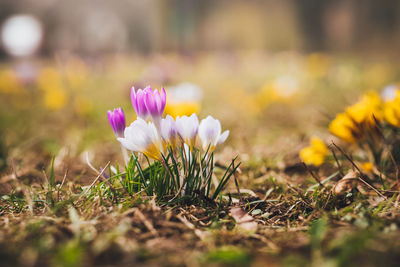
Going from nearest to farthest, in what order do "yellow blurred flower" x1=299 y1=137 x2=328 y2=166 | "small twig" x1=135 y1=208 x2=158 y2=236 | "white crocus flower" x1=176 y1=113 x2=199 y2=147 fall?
"small twig" x1=135 y1=208 x2=158 y2=236 < "white crocus flower" x1=176 y1=113 x2=199 y2=147 < "yellow blurred flower" x1=299 y1=137 x2=328 y2=166

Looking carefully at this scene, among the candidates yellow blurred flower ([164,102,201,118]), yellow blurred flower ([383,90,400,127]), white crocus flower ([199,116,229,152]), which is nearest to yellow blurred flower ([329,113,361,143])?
yellow blurred flower ([383,90,400,127])

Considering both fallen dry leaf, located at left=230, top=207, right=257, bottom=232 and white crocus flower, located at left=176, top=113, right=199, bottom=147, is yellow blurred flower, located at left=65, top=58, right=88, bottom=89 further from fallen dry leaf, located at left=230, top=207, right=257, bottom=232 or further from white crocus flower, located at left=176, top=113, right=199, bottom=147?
fallen dry leaf, located at left=230, top=207, right=257, bottom=232

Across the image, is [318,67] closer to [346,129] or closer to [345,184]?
[346,129]

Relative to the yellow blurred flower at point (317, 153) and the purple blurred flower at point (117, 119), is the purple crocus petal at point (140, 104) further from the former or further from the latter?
the yellow blurred flower at point (317, 153)

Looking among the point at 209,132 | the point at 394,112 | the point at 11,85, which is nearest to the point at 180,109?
the point at 209,132

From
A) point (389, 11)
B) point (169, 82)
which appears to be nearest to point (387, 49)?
point (389, 11)

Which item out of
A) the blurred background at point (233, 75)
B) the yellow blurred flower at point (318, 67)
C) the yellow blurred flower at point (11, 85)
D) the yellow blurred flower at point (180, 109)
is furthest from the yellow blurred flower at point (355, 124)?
the yellow blurred flower at point (11, 85)
